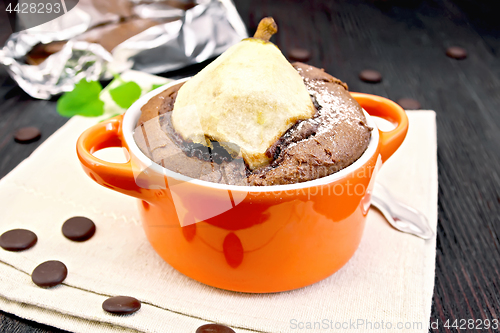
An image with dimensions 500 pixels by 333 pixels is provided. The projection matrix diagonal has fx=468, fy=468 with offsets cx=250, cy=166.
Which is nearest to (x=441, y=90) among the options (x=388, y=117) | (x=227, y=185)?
(x=388, y=117)

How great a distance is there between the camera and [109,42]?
75.0 inches

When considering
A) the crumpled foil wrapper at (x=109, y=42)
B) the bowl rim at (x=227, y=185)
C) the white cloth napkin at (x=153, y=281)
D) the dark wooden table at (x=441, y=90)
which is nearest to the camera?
the bowl rim at (x=227, y=185)

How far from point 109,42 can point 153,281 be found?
1.20 meters

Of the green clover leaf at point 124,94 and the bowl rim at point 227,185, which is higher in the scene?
the bowl rim at point 227,185

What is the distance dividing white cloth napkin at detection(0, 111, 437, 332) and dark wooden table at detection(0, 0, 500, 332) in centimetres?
7

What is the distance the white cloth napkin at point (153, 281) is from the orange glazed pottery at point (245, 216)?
0.04m

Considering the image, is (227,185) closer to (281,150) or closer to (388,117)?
(281,150)

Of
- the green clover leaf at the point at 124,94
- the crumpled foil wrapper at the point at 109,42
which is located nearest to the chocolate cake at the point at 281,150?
the green clover leaf at the point at 124,94

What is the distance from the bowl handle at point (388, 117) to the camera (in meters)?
1.04

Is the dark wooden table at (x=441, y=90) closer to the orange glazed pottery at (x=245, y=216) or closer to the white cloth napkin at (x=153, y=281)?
the white cloth napkin at (x=153, y=281)

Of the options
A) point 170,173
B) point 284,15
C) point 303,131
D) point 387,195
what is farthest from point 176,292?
point 284,15

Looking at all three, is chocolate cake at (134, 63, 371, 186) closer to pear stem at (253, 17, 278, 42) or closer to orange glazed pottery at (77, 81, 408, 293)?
orange glazed pottery at (77, 81, 408, 293)

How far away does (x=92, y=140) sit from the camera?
1.03 m

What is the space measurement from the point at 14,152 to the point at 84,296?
78cm
